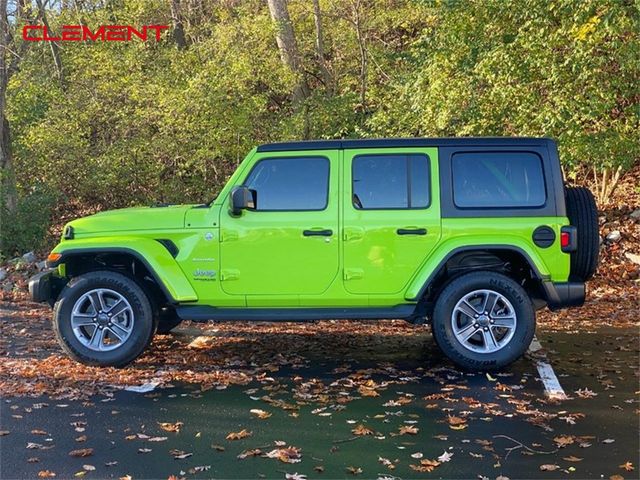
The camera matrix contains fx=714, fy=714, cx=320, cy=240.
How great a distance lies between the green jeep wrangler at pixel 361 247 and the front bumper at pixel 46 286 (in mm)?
21

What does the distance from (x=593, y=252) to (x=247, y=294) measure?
303 centimetres

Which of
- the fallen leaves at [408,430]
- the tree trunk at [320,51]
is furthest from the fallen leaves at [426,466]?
the tree trunk at [320,51]

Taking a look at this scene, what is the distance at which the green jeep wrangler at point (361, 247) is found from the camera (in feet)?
19.9

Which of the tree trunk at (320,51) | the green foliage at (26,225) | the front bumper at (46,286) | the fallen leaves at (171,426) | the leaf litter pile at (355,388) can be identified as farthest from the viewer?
the tree trunk at (320,51)

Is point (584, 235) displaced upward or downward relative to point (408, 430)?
upward

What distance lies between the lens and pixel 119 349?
6.21m

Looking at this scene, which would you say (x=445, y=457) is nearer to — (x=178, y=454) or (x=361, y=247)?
(x=178, y=454)

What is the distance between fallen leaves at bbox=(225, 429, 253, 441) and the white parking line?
7.59 feet

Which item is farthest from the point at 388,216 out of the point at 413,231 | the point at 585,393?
the point at 585,393

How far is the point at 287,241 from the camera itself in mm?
6129

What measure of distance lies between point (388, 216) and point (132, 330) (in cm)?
244

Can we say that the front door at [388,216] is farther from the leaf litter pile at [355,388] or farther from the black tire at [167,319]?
the black tire at [167,319]

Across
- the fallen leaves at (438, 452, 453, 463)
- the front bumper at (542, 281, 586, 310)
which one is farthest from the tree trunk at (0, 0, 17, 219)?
the fallen leaves at (438, 452, 453, 463)

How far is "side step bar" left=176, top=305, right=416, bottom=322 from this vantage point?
6145 mm
